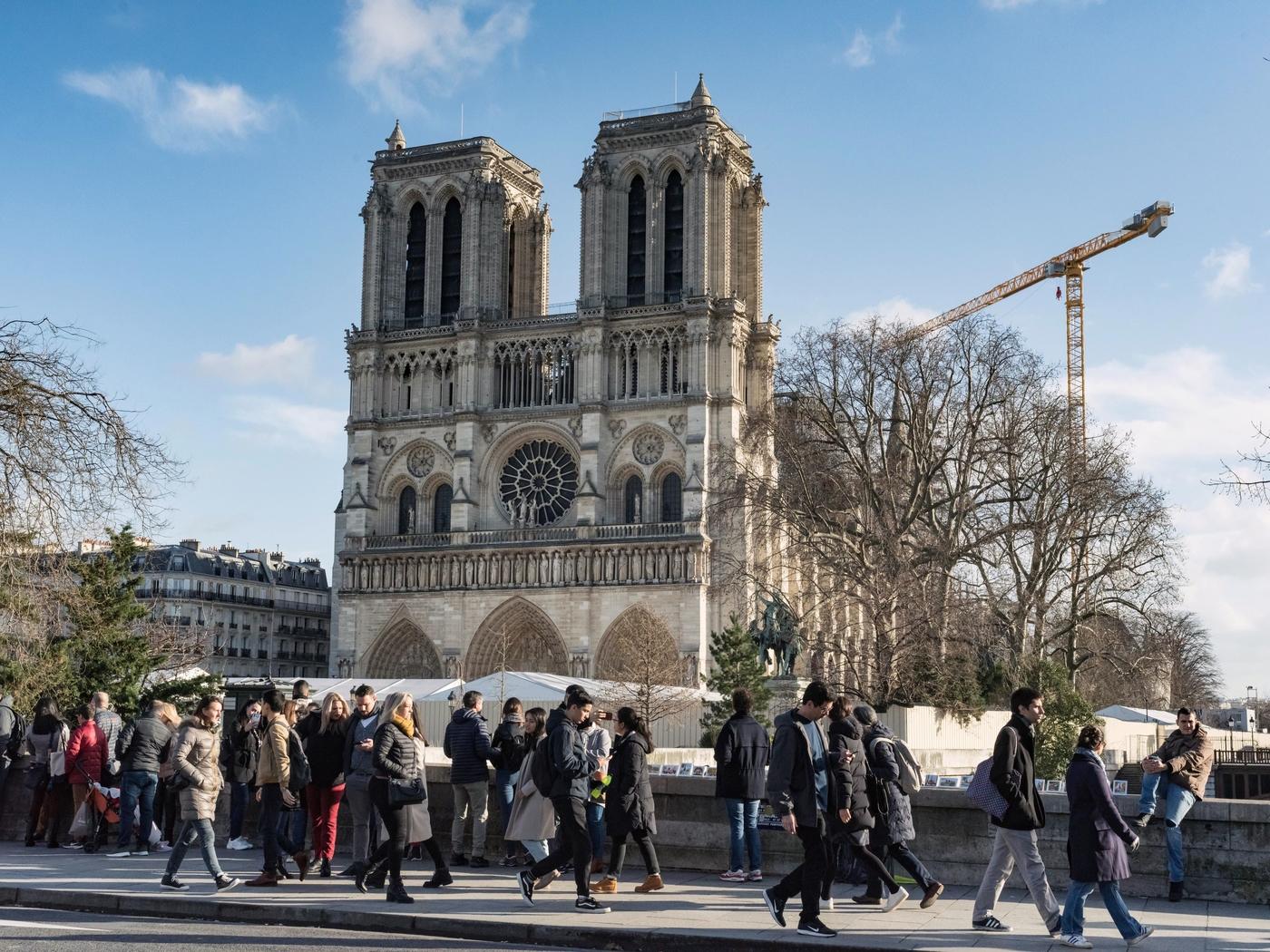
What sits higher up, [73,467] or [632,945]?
[73,467]

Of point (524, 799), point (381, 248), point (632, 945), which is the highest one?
point (381, 248)

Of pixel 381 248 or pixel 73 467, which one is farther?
pixel 381 248

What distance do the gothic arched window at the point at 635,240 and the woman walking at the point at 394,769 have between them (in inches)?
1663

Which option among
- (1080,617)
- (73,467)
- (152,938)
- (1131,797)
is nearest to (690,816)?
(1131,797)

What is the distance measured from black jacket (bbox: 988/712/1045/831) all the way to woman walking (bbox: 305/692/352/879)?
17.1ft

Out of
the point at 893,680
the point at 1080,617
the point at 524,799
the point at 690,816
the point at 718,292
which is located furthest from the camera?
the point at 718,292

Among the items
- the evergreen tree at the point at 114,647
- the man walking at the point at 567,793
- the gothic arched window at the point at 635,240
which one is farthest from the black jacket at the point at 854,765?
the gothic arched window at the point at 635,240

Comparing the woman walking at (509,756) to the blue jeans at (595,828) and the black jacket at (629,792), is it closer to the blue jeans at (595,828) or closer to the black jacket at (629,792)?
the blue jeans at (595,828)

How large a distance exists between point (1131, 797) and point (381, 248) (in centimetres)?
4765

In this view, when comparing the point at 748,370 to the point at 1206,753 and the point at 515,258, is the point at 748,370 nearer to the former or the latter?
the point at 515,258

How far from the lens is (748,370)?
52125mm

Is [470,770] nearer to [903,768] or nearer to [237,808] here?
[237,808]

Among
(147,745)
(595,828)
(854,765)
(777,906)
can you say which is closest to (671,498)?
(147,745)

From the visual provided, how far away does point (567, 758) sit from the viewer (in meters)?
10.3
